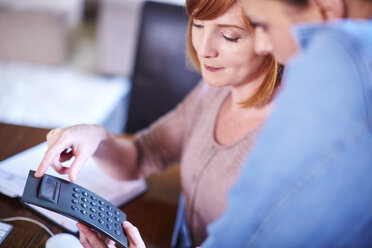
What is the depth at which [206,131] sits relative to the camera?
86 cm

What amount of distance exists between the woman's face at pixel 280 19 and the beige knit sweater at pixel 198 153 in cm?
36

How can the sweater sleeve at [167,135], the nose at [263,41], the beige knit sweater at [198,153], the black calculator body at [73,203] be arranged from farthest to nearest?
the sweater sleeve at [167,135] → the beige knit sweater at [198,153] → the black calculator body at [73,203] → the nose at [263,41]

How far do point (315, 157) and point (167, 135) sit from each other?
676 mm

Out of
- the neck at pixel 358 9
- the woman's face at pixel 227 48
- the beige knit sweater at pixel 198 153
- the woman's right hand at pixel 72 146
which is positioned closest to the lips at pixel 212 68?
the woman's face at pixel 227 48

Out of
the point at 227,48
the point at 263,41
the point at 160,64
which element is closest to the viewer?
the point at 263,41

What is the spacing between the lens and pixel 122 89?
2773 millimetres

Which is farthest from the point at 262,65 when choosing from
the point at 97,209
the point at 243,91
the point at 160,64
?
the point at 160,64

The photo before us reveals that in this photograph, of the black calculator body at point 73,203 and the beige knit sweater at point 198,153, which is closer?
the black calculator body at point 73,203

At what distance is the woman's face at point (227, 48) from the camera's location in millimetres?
668

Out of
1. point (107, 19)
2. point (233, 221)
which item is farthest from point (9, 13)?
point (233, 221)

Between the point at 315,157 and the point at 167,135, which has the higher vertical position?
the point at 315,157

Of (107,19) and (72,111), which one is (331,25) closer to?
(72,111)

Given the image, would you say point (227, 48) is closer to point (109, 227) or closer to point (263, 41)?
point (263, 41)

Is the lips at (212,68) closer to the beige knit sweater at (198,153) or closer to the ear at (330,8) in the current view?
the beige knit sweater at (198,153)
